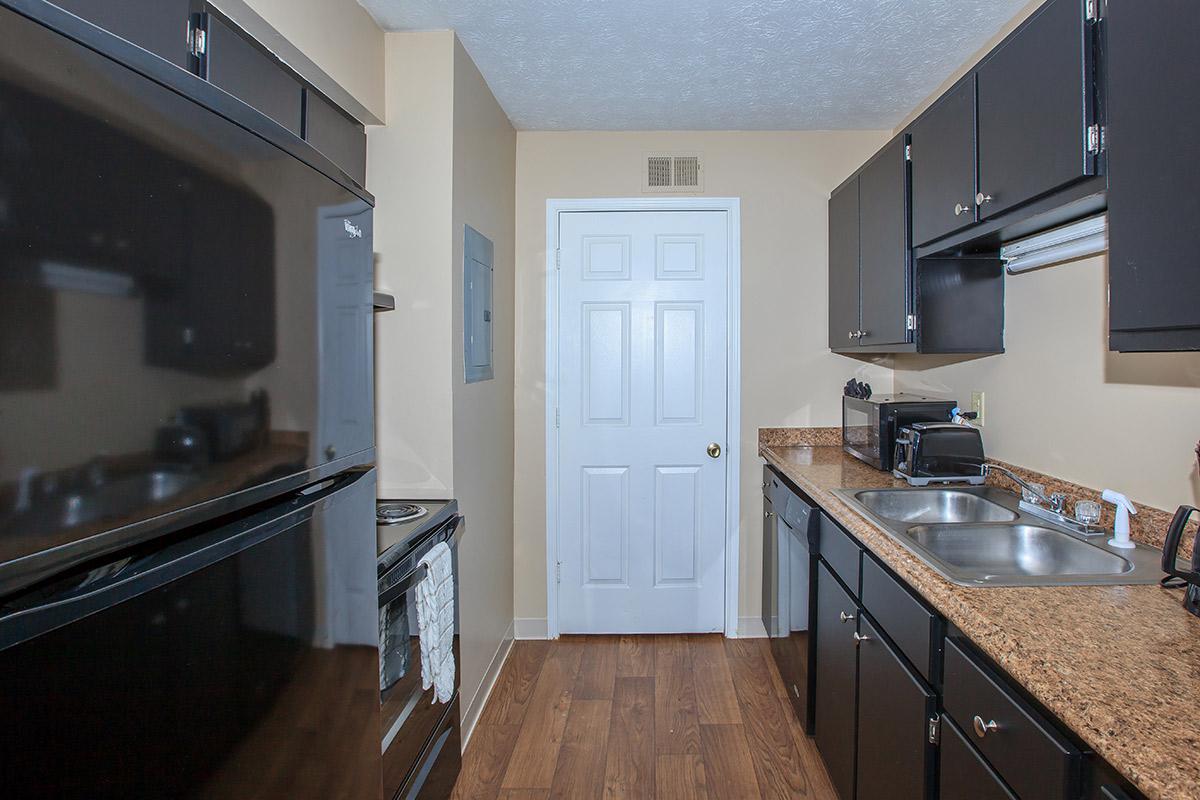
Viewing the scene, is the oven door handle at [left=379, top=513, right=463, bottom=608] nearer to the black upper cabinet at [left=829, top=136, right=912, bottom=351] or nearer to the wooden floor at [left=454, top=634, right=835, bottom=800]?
the wooden floor at [left=454, top=634, right=835, bottom=800]

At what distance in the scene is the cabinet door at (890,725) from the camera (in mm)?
1317

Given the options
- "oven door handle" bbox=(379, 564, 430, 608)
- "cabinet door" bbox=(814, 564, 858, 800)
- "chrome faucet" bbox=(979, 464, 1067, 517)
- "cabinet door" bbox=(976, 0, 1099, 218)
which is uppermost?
"cabinet door" bbox=(976, 0, 1099, 218)

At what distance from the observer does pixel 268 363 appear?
69cm

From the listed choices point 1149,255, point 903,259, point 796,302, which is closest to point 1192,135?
point 1149,255

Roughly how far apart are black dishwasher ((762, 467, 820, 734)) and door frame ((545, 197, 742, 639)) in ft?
0.65

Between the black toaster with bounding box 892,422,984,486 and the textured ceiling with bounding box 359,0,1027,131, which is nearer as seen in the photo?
the textured ceiling with bounding box 359,0,1027,131

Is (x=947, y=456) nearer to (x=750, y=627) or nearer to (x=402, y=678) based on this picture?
(x=750, y=627)

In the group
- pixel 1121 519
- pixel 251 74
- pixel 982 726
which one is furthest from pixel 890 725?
pixel 251 74

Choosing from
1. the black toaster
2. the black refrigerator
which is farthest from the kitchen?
Answer: the black toaster

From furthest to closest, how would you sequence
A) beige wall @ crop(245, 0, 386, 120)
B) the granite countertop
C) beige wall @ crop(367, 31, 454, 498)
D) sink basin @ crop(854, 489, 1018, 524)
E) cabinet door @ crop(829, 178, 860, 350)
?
1. cabinet door @ crop(829, 178, 860, 350)
2. beige wall @ crop(367, 31, 454, 498)
3. sink basin @ crop(854, 489, 1018, 524)
4. beige wall @ crop(245, 0, 386, 120)
5. the granite countertop

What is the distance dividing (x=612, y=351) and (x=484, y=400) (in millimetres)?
822

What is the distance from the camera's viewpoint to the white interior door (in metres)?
3.18

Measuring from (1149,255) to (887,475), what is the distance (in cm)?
151

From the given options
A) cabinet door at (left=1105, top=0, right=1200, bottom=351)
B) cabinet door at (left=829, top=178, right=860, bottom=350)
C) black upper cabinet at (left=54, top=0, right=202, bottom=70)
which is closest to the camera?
cabinet door at (left=1105, top=0, right=1200, bottom=351)
